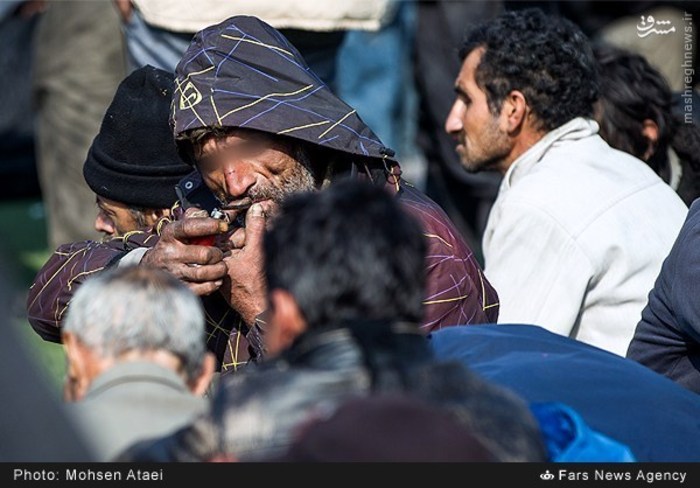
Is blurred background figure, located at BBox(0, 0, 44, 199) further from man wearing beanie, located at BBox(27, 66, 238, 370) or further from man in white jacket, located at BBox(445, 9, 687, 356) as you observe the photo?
man wearing beanie, located at BBox(27, 66, 238, 370)

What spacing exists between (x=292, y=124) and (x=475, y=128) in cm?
152

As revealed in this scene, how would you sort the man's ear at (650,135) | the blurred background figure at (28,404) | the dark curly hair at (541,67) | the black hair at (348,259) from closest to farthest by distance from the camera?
the blurred background figure at (28,404) < the black hair at (348,259) < the dark curly hair at (541,67) < the man's ear at (650,135)

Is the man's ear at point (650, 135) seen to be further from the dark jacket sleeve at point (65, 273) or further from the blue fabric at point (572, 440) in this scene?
the blue fabric at point (572, 440)

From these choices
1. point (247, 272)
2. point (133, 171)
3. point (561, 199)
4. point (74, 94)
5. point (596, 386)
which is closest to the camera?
point (596, 386)

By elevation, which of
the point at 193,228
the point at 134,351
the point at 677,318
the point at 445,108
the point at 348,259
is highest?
the point at 348,259

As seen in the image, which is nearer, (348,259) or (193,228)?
(348,259)

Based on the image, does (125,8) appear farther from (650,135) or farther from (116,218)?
(650,135)

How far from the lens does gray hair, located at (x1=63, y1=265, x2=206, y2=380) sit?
2.44m

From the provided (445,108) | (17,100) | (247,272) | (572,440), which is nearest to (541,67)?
(247,272)

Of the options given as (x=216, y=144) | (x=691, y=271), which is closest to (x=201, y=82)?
(x=216, y=144)

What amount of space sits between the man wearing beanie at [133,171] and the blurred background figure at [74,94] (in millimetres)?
3271

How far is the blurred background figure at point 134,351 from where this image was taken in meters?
2.42

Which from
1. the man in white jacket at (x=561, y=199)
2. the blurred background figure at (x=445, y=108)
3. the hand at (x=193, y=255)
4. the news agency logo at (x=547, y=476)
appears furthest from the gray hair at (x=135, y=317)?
the blurred background figure at (x=445, y=108)

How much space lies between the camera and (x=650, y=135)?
197 inches
